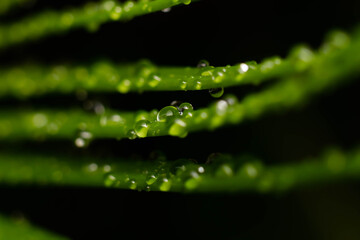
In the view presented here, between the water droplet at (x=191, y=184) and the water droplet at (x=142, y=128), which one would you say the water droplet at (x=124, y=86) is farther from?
the water droplet at (x=191, y=184)

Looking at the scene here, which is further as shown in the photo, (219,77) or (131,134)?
(131,134)

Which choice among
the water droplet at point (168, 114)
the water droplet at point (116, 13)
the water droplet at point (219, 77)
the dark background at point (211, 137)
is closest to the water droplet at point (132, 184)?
the water droplet at point (168, 114)

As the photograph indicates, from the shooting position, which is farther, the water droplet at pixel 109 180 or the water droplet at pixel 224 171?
the water droplet at pixel 109 180

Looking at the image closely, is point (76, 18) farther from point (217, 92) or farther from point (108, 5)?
point (217, 92)

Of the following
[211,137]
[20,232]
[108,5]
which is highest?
[108,5]

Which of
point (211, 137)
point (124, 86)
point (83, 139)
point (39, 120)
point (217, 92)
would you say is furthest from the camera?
point (211, 137)

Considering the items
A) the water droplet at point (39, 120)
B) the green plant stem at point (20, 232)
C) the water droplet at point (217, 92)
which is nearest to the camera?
the water droplet at point (217, 92)

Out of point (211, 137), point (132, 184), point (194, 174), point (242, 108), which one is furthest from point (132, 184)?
Answer: point (211, 137)

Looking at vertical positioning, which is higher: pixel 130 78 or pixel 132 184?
pixel 130 78
